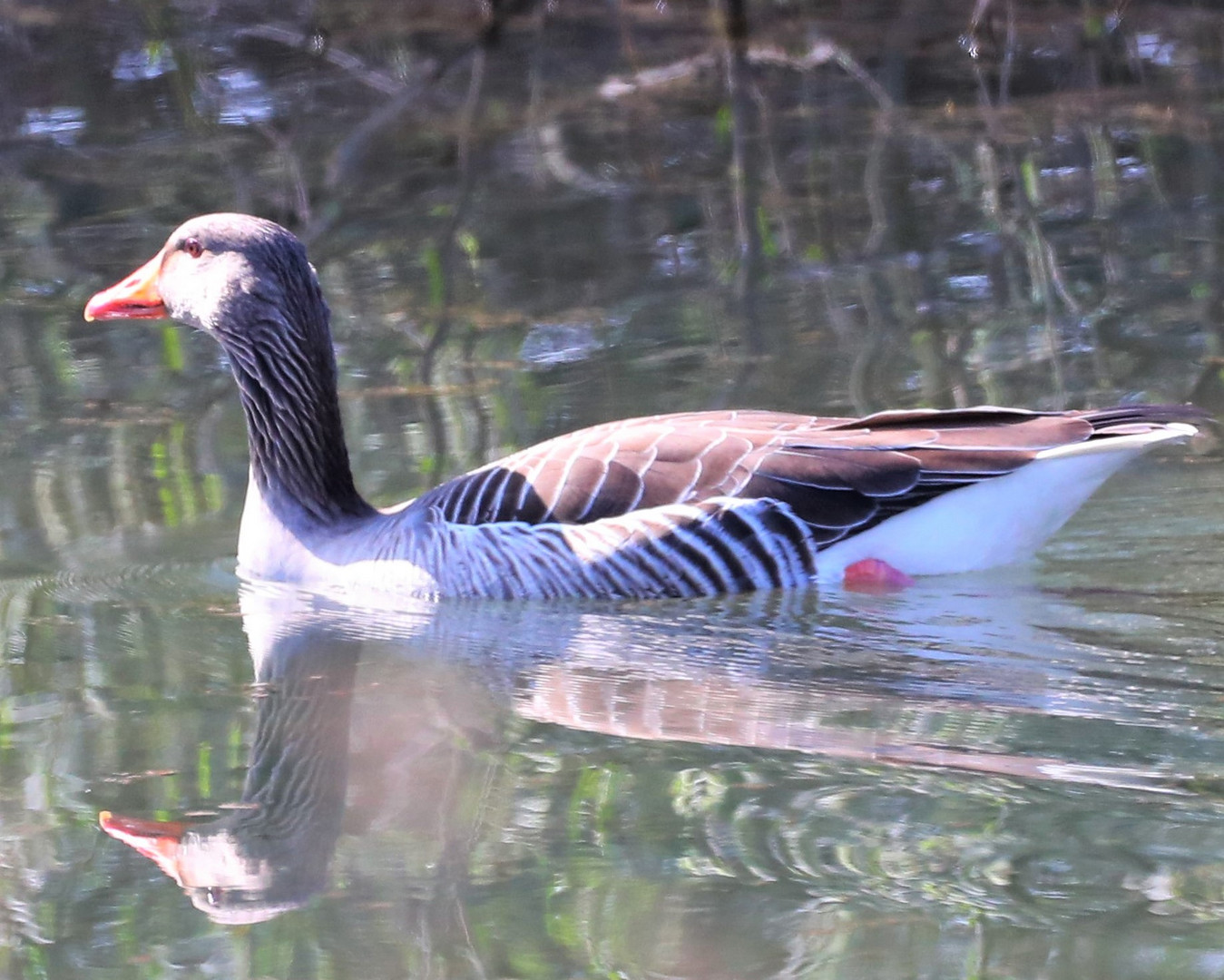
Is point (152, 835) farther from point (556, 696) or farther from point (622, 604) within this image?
point (622, 604)

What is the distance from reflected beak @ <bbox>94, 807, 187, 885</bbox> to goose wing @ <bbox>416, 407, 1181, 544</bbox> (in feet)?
7.59

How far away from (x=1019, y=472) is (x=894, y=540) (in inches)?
21.5

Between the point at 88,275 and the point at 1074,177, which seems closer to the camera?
the point at 88,275

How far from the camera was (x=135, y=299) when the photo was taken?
25.0ft

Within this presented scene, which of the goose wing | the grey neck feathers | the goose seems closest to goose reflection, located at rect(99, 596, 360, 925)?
the goose

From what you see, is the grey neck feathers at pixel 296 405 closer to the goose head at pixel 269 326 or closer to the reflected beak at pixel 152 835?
the goose head at pixel 269 326

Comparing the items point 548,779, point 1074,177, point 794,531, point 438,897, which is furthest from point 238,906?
point 1074,177

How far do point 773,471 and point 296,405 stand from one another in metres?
2.03

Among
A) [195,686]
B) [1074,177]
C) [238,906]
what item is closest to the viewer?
[238,906]

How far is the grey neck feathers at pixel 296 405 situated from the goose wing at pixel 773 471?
0.83 meters

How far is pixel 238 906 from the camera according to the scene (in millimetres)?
4645

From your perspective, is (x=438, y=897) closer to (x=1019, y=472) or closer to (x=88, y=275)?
(x=1019, y=472)

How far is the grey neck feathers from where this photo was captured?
7.57 meters

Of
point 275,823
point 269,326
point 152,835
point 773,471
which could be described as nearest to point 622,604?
point 773,471
